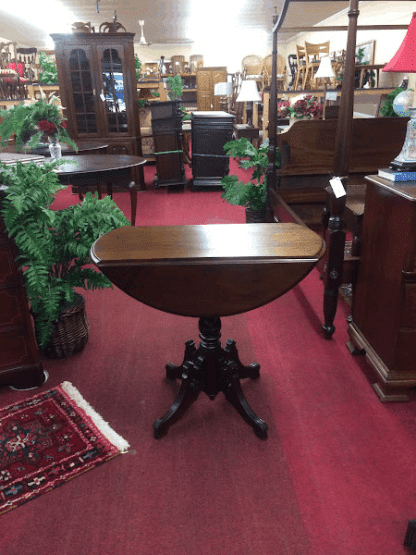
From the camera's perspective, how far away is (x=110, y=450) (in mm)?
1567

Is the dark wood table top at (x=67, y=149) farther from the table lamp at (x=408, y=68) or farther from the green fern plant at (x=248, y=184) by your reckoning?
the table lamp at (x=408, y=68)

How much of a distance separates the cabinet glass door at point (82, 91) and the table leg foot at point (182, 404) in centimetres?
451

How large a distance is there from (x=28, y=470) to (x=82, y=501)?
25 centimetres

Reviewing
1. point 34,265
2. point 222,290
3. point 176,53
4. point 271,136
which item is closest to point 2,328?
point 34,265

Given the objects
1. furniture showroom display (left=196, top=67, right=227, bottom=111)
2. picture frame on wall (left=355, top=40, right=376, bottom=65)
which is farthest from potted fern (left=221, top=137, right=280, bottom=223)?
furniture showroom display (left=196, top=67, right=227, bottom=111)

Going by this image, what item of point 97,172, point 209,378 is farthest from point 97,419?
point 97,172

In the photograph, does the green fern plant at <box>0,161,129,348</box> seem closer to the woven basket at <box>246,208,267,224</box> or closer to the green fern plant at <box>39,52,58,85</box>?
the woven basket at <box>246,208,267,224</box>

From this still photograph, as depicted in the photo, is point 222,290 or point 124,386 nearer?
point 222,290

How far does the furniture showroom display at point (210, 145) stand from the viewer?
5289 mm

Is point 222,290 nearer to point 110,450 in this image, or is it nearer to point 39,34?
point 110,450

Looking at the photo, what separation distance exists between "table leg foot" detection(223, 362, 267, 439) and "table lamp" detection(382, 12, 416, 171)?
Result: 1.10 metres

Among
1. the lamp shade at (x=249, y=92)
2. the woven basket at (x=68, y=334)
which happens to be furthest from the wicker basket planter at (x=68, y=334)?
the lamp shade at (x=249, y=92)

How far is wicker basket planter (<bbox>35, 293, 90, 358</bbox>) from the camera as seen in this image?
206cm

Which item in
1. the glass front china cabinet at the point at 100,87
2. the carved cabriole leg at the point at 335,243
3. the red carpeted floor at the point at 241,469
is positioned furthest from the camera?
the glass front china cabinet at the point at 100,87
